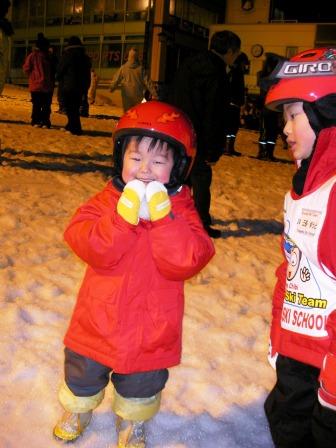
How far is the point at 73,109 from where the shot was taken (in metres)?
10.3

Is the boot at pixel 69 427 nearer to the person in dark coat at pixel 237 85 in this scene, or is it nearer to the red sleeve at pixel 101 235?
the red sleeve at pixel 101 235

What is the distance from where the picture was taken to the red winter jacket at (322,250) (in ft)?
5.07

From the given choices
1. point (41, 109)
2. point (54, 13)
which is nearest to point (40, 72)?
point (41, 109)

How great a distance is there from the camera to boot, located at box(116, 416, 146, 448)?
6.84 feet

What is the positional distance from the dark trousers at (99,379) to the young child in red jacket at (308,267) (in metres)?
0.48

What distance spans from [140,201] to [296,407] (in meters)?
0.93

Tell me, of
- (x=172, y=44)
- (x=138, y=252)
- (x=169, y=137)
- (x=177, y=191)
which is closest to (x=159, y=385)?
(x=138, y=252)

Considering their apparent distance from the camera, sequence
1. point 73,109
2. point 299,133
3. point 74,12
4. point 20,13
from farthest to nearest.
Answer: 1. point 20,13
2. point 74,12
3. point 73,109
4. point 299,133

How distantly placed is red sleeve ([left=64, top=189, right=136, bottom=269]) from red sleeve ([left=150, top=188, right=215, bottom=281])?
0.32ft

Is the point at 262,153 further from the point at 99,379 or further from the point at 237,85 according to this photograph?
the point at 99,379

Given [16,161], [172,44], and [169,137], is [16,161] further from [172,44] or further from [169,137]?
[172,44]

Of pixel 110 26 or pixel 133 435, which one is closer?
pixel 133 435

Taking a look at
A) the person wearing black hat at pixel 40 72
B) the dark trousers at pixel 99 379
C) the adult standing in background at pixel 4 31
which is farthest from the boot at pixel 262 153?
the dark trousers at pixel 99 379

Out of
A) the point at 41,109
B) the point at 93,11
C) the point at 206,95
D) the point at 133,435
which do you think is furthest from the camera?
the point at 93,11
